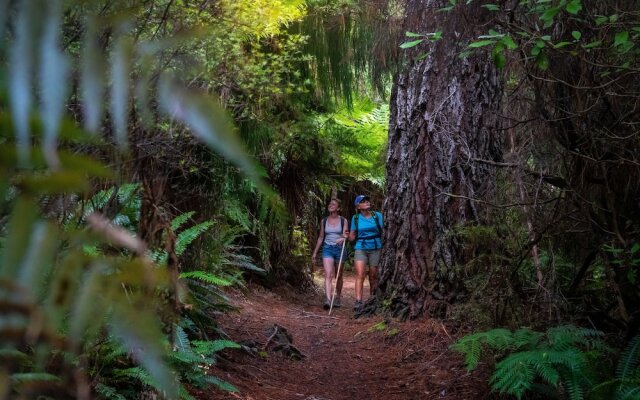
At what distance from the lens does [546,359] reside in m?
3.26

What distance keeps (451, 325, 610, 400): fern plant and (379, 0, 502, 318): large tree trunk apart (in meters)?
1.66

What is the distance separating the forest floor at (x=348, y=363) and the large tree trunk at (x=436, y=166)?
35 cm

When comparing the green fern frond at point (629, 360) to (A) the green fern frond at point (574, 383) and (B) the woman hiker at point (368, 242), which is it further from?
(B) the woman hiker at point (368, 242)

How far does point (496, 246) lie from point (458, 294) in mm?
1446

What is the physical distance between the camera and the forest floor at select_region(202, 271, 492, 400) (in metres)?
4.43

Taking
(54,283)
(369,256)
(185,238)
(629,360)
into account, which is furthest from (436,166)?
(54,283)

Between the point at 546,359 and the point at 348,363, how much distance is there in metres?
2.40

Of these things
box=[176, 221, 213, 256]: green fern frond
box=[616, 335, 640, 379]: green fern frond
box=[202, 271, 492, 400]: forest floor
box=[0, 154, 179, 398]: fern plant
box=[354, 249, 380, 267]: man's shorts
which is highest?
box=[0, 154, 179, 398]: fern plant

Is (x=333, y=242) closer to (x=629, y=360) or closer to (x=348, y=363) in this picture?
(x=348, y=363)

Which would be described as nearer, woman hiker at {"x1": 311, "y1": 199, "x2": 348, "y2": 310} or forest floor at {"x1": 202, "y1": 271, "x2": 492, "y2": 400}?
forest floor at {"x1": 202, "y1": 271, "x2": 492, "y2": 400}

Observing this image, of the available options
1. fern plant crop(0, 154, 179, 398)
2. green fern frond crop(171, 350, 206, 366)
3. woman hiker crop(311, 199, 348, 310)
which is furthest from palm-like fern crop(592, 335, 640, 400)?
woman hiker crop(311, 199, 348, 310)

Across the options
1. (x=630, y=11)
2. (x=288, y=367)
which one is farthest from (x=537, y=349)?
(x=288, y=367)

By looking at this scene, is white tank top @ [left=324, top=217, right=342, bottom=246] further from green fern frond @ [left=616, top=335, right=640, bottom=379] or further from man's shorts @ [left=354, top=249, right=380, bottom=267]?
green fern frond @ [left=616, top=335, right=640, bottom=379]

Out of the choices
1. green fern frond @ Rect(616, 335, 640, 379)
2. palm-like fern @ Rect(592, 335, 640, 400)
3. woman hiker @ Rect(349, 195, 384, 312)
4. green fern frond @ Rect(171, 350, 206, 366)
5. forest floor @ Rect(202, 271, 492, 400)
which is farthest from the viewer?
woman hiker @ Rect(349, 195, 384, 312)
